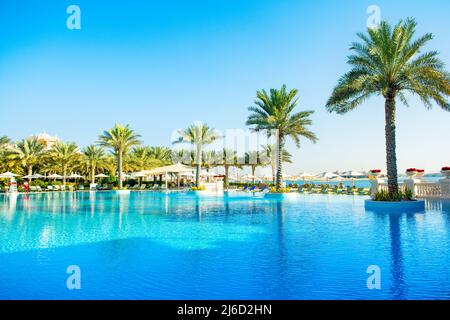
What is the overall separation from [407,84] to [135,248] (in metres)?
15.1

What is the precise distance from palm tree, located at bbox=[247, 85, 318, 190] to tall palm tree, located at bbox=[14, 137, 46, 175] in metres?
31.8

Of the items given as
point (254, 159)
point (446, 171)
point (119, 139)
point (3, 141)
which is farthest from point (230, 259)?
point (3, 141)

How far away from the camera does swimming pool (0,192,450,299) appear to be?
5289 mm

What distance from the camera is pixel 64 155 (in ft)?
150

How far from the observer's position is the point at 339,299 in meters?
4.90

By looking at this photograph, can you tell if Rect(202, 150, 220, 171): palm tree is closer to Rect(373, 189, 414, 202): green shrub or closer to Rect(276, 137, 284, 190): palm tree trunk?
Rect(276, 137, 284, 190): palm tree trunk

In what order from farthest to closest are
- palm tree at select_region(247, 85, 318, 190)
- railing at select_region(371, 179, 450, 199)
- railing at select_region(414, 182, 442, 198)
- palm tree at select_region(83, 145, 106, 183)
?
palm tree at select_region(83, 145, 106, 183)
palm tree at select_region(247, 85, 318, 190)
railing at select_region(414, 182, 442, 198)
railing at select_region(371, 179, 450, 199)

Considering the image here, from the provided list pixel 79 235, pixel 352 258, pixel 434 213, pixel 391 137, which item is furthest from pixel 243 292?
pixel 391 137

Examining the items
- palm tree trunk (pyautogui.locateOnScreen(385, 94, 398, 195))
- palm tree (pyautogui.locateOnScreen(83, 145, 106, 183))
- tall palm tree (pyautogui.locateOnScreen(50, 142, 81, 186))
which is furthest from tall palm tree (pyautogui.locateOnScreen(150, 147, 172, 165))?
palm tree trunk (pyautogui.locateOnScreen(385, 94, 398, 195))

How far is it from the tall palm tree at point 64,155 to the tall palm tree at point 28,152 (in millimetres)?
1672

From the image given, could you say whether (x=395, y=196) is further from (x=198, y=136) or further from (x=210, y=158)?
(x=210, y=158)

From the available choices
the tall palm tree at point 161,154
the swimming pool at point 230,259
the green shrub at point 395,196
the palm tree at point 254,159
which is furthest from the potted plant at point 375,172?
the tall palm tree at point 161,154

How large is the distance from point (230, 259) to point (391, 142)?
43.4ft
